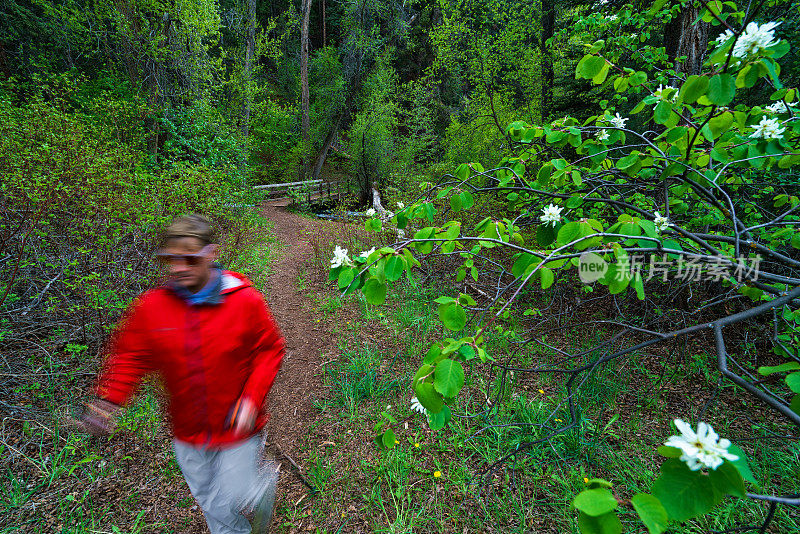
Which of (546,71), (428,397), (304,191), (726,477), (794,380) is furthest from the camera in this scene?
(304,191)

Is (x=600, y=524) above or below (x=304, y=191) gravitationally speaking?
below

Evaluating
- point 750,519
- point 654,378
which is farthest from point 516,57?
point 750,519

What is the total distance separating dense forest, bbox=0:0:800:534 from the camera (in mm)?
1153

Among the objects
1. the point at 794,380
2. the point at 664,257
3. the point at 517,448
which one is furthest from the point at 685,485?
the point at 517,448

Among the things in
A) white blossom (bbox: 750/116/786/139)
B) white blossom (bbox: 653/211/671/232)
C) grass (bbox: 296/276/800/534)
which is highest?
white blossom (bbox: 750/116/786/139)

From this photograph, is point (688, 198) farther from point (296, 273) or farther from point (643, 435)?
point (296, 273)

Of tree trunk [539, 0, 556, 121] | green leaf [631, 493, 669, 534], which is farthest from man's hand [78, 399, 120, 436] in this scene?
tree trunk [539, 0, 556, 121]

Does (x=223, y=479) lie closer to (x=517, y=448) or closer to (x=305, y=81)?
(x=517, y=448)

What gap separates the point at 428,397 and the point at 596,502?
0.44 meters

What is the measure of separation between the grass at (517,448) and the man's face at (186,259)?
1.74m

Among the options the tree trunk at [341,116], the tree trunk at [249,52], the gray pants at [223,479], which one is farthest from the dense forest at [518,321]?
the tree trunk at [341,116]

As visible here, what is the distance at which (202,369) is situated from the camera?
62.2 inches

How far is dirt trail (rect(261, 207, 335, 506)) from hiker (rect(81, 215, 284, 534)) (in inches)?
34.5

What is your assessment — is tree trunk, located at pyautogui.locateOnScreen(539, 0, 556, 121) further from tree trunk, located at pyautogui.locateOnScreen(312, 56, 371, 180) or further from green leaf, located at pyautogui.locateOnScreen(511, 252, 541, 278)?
tree trunk, located at pyautogui.locateOnScreen(312, 56, 371, 180)
